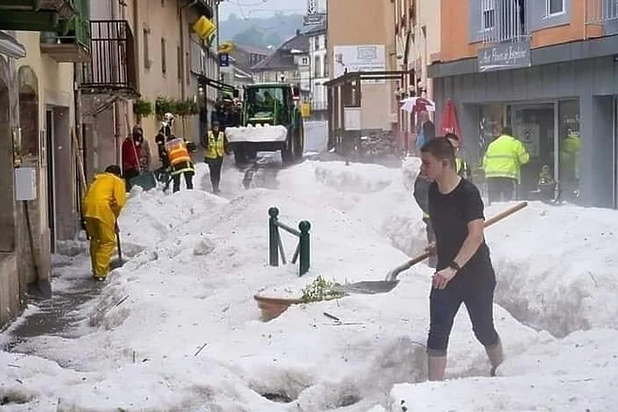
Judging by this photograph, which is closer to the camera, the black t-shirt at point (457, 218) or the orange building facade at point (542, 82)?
the black t-shirt at point (457, 218)

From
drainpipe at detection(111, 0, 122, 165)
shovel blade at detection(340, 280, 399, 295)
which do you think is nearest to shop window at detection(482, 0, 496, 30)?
drainpipe at detection(111, 0, 122, 165)

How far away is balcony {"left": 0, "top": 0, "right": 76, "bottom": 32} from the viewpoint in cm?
929

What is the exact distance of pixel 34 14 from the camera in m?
10.1

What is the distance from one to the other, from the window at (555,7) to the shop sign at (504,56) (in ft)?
2.25

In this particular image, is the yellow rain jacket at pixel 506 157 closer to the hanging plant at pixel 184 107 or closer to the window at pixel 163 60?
the hanging plant at pixel 184 107

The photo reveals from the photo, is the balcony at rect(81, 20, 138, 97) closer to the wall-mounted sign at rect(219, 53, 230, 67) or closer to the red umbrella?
the red umbrella

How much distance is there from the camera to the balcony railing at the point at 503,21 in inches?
826

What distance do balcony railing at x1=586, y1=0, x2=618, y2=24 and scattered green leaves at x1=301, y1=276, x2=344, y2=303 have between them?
329 inches

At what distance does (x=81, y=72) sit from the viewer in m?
20.4

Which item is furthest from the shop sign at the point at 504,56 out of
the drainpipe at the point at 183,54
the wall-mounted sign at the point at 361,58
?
the wall-mounted sign at the point at 361,58

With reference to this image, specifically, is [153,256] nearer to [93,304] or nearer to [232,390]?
[93,304]

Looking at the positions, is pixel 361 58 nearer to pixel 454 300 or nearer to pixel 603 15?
pixel 603 15

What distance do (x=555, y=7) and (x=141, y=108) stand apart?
1246 cm

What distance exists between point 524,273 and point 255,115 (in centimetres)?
2745
